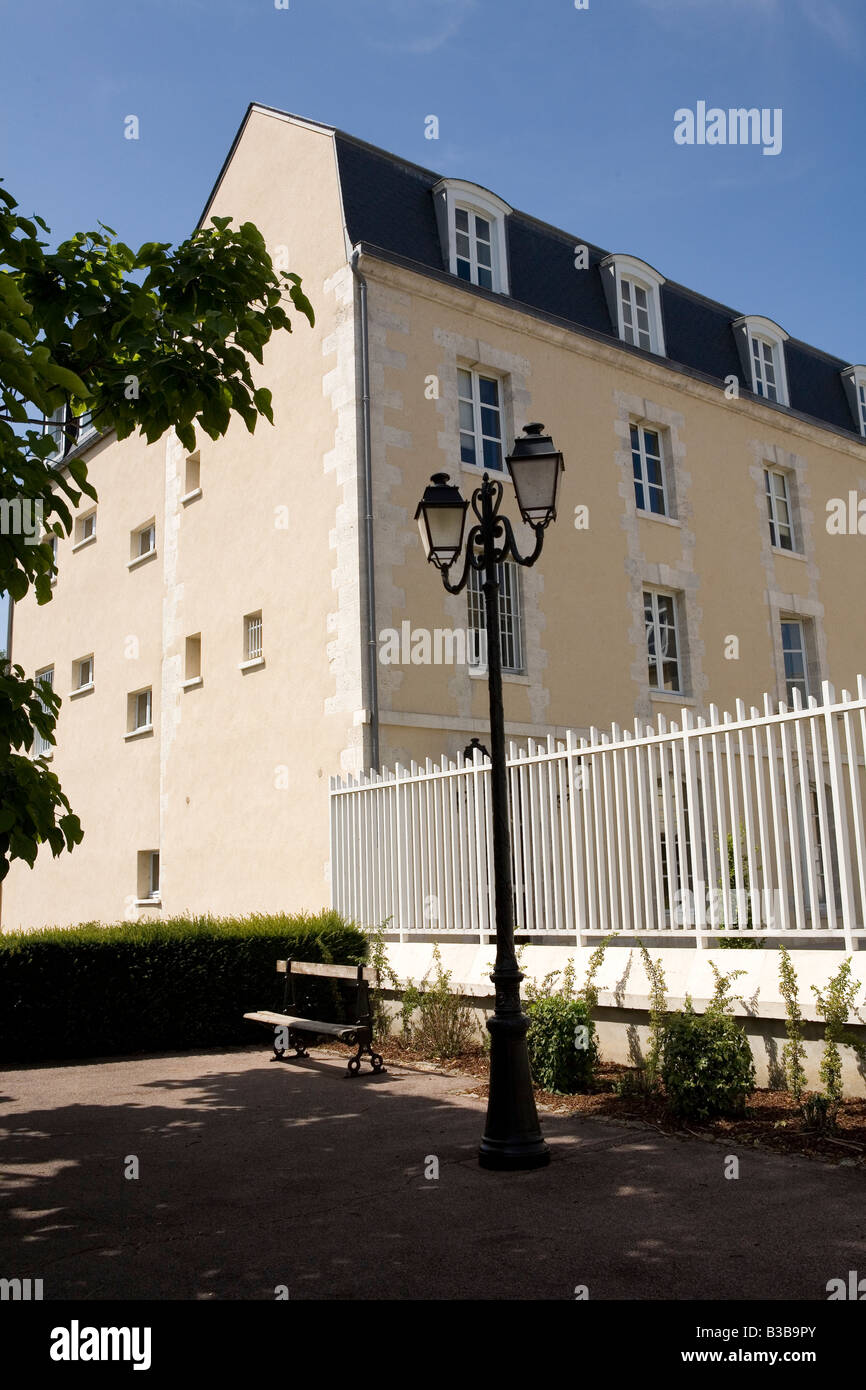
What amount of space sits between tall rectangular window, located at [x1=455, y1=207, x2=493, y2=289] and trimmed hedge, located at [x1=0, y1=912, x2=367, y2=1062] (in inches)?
377

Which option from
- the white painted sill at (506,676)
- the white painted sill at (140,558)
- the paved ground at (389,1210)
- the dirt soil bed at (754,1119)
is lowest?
the paved ground at (389,1210)

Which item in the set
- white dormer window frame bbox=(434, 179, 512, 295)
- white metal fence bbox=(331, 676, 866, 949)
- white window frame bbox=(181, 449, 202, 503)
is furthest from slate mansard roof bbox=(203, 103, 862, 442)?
white metal fence bbox=(331, 676, 866, 949)

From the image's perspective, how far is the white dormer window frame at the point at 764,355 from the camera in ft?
66.0

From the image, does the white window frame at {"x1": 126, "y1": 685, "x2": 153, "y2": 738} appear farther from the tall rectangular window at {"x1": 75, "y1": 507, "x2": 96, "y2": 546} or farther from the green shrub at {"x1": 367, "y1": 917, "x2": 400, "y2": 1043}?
the green shrub at {"x1": 367, "y1": 917, "x2": 400, "y2": 1043}

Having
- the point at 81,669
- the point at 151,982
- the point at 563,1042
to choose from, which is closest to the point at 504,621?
the point at 151,982

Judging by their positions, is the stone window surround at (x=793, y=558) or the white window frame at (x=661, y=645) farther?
the stone window surround at (x=793, y=558)

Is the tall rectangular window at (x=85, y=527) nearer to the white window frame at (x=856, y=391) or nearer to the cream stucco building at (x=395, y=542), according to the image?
the cream stucco building at (x=395, y=542)

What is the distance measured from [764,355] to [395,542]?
10.6 metres

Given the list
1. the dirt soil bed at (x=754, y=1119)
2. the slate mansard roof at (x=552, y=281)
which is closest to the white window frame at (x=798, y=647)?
the slate mansard roof at (x=552, y=281)

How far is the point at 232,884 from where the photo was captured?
1526 centimetres

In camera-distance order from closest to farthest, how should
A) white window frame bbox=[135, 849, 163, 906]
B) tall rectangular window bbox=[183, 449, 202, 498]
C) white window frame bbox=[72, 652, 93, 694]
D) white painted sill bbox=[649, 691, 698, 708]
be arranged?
white painted sill bbox=[649, 691, 698, 708], white window frame bbox=[135, 849, 163, 906], tall rectangular window bbox=[183, 449, 202, 498], white window frame bbox=[72, 652, 93, 694]

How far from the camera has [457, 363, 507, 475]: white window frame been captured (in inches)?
591

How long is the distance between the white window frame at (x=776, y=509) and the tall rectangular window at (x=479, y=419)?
6.03m
